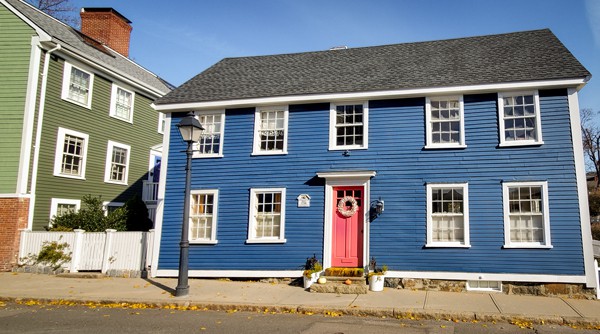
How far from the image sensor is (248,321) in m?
8.37

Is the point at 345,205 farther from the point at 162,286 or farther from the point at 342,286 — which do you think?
the point at 162,286

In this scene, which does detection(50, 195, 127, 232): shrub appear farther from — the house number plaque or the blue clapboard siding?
the house number plaque

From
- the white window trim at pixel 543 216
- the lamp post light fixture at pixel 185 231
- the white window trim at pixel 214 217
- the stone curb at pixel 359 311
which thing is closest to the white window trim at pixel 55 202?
the white window trim at pixel 214 217

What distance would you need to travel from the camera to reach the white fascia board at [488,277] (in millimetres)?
11242

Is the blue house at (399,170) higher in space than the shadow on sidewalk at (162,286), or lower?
higher

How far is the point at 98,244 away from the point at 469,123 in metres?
11.8

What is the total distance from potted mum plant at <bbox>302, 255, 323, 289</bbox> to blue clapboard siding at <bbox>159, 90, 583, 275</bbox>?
21 centimetres

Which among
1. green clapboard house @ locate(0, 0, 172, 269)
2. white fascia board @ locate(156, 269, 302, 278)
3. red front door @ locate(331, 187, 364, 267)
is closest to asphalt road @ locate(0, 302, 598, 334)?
white fascia board @ locate(156, 269, 302, 278)

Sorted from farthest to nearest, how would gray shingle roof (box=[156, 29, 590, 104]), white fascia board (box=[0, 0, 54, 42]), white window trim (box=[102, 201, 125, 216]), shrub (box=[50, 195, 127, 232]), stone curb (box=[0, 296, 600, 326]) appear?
1. white window trim (box=[102, 201, 125, 216])
2. white fascia board (box=[0, 0, 54, 42])
3. shrub (box=[50, 195, 127, 232])
4. gray shingle roof (box=[156, 29, 590, 104])
5. stone curb (box=[0, 296, 600, 326])

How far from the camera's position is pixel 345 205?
13.1 m

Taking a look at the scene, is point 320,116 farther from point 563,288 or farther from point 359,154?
point 563,288

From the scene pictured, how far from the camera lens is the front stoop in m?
11.3

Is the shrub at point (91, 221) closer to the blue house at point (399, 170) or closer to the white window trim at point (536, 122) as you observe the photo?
the blue house at point (399, 170)

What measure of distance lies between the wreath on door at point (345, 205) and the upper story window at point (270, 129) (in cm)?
248
